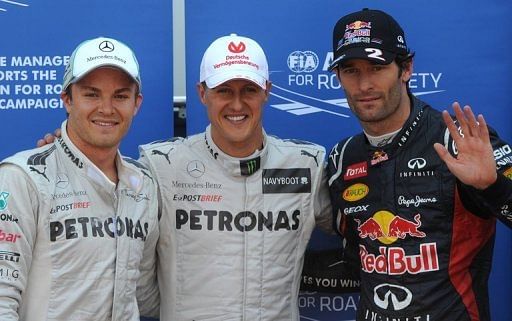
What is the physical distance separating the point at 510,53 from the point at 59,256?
1830mm

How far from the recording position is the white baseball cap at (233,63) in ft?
7.44

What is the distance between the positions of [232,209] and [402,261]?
589mm

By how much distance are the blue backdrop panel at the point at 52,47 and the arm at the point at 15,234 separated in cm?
82

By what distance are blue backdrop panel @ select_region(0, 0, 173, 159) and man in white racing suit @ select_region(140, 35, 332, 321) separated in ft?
1.05

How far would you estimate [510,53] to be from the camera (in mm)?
2650

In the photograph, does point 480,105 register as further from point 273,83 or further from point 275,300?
point 275,300

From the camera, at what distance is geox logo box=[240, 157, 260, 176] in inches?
92.1

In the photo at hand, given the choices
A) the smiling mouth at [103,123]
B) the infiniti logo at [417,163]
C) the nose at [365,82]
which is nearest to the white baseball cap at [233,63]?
the nose at [365,82]

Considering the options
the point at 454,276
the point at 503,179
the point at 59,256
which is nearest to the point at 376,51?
the point at 503,179

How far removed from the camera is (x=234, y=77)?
7.36ft

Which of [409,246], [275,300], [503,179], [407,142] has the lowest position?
[275,300]

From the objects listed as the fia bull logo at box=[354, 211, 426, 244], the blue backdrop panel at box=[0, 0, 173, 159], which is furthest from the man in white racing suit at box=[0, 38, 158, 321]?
the fia bull logo at box=[354, 211, 426, 244]

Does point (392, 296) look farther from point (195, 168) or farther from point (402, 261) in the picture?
point (195, 168)

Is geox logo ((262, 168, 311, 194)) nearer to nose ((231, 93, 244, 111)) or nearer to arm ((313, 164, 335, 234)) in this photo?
arm ((313, 164, 335, 234))
